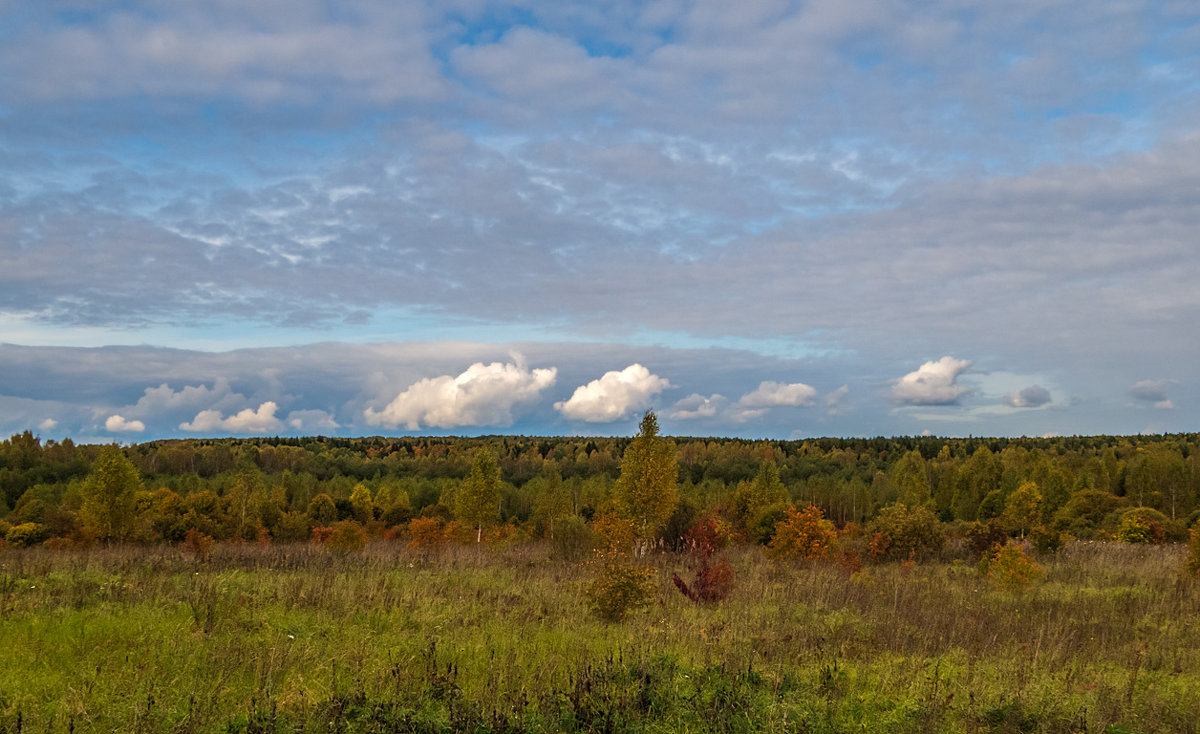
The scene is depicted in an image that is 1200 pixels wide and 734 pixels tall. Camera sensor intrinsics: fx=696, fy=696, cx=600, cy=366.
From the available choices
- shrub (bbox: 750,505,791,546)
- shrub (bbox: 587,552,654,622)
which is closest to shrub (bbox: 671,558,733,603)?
shrub (bbox: 587,552,654,622)

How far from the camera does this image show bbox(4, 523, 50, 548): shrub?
4866 cm

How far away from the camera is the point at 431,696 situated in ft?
21.7

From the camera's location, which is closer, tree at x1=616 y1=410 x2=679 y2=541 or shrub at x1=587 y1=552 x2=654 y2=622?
shrub at x1=587 y1=552 x2=654 y2=622

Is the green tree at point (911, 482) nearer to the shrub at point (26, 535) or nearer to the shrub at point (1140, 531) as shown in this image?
the shrub at point (1140, 531)

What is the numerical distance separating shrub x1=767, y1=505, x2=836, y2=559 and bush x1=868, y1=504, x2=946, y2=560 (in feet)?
10.4

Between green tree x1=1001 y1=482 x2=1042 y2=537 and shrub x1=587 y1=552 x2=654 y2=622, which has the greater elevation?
shrub x1=587 y1=552 x2=654 y2=622

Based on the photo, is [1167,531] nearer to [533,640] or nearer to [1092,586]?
[1092,586]

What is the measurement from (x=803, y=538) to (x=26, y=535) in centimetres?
5532

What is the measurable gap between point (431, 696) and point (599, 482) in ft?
284

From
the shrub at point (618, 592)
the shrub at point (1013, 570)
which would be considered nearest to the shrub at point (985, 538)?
the shrub at point (1013, 570)

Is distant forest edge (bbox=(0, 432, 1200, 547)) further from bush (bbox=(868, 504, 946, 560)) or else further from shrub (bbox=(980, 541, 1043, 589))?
shrub (bbox=(980, 541, 1043, 589))

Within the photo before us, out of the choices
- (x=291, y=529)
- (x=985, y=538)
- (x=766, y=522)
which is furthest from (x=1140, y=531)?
(x=291, y=529)

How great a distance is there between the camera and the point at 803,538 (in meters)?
22.2

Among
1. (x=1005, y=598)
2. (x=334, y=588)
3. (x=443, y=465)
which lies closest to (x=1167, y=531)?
(x=1005, y=598)
